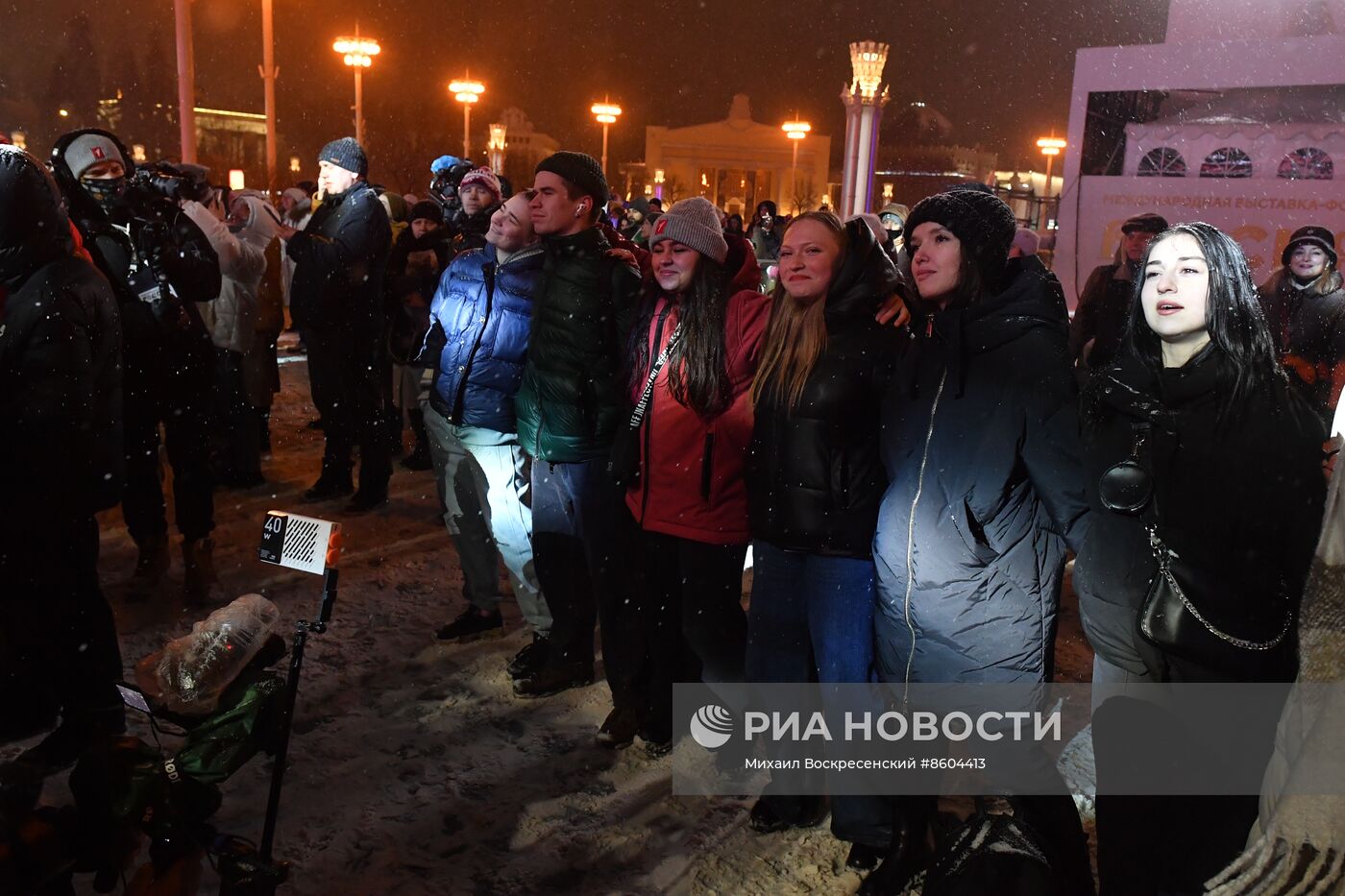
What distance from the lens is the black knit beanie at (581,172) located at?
3.90 m

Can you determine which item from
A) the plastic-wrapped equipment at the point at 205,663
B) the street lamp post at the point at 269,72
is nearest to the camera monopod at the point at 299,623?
the plastic-wrapped equipment at the point at 205,663

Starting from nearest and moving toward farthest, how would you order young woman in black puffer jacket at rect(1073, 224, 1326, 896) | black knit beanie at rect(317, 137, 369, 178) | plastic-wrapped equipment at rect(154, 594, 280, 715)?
young woman in black puffer jacket at rect(1073, 224, 1326, 896)
plastic-wrapped equipment at rect(154, 594, 280, 715)
black knit beanie at rect(317, 137, 369, 178)

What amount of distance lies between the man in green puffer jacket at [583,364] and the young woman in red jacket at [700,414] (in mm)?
238

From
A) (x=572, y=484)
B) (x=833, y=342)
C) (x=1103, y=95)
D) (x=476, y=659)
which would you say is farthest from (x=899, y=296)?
(x=1103, y=95)

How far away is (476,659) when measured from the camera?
4.55 metres

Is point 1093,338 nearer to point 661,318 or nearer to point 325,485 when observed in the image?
point 661,318

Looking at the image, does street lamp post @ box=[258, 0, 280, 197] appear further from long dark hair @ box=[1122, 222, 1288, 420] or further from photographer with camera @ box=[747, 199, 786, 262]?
long dark hair @ box=[1122, 222, 1288, 420]

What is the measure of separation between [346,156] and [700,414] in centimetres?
372

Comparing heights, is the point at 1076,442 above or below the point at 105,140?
below

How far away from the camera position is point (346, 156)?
600cm

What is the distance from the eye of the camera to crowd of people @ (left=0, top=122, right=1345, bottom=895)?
227 centimetres

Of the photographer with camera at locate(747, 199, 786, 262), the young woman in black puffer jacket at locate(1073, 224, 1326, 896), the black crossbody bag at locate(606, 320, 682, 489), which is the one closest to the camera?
the young woman in black puffer jacket at locate(1073, 224, 1326, 896)

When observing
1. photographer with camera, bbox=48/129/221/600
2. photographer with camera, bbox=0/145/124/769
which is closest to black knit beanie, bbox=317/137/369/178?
photographer with camera, bbox=48/129/221/600

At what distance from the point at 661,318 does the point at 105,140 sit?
2.90 meters
